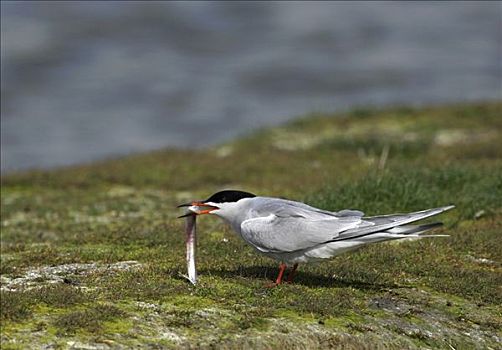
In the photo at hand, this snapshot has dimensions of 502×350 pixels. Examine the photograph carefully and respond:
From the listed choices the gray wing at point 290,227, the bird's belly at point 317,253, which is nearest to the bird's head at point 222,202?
the gray wing at point 290,227

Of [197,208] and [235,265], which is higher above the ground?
[197,208]

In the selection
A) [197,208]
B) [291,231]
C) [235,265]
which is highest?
[197,208]

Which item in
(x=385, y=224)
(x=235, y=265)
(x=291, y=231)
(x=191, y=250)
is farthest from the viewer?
(x=235, y=265)

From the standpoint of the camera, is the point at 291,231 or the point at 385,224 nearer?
the point at 385,224

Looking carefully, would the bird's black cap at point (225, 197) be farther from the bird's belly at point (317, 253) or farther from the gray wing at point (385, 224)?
the gray wing at point (385, 224)

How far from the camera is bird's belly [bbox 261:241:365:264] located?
22.8 feet

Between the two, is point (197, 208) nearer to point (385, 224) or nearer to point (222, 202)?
point (222, 202)

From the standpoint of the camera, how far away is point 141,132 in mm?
26562

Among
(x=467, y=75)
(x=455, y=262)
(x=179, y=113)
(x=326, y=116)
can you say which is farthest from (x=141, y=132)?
(x=455, y=262)

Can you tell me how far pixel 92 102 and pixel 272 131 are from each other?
1183 centimetres

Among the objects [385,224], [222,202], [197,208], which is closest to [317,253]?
[385,224]

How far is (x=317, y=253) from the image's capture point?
703cm

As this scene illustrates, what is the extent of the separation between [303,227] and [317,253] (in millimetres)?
215

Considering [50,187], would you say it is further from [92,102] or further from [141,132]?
[92,102]
